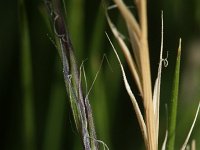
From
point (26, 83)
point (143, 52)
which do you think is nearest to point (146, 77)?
point (143, 52)

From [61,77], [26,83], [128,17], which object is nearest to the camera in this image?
[128,17]

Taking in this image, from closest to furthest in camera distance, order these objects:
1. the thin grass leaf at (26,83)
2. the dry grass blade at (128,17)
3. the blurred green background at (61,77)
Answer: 1. the dry grass blade at (128,17)
2. the thin grass leaf at (26,83)
3. the blurred green background at (61,77)

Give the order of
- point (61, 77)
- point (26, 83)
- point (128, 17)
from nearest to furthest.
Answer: point (128, 17) < point (26, 83) < point (61, 77)

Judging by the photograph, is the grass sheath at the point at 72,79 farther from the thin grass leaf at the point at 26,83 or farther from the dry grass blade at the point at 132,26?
the thin grass leaf at the point at 26,83

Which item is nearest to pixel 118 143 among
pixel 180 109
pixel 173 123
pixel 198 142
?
pixel 180 109

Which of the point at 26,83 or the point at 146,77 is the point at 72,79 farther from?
the point at 26,83

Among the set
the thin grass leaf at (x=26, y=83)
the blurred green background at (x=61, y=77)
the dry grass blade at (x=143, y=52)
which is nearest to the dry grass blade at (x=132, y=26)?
the dry grass blade at (x=143, y=52)
